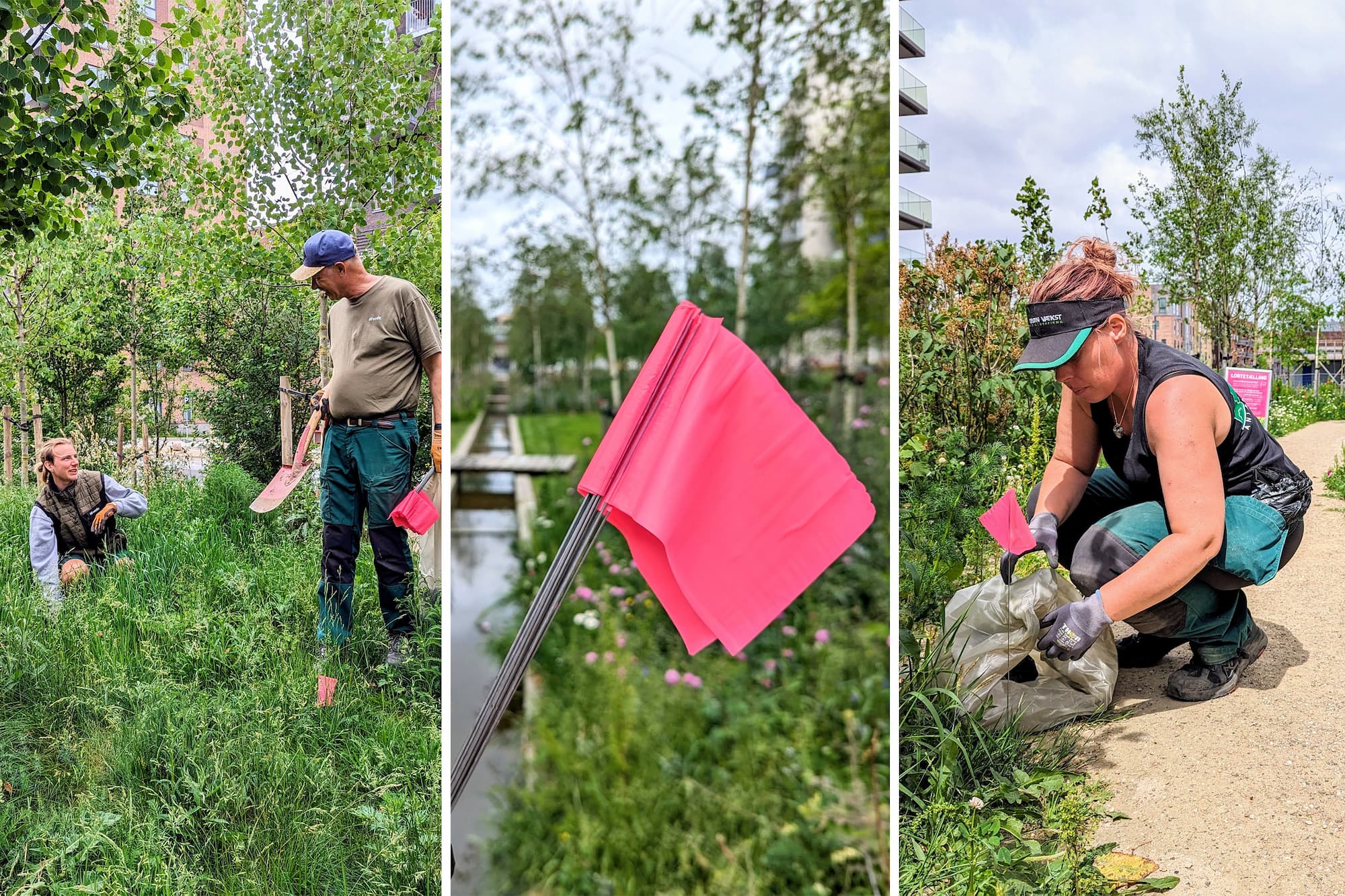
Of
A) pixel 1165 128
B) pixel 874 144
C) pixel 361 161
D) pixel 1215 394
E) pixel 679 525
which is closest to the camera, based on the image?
pixel 679 525

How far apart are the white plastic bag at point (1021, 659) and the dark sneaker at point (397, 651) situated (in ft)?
5.34

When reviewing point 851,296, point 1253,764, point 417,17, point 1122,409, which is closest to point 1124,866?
point 1253,764

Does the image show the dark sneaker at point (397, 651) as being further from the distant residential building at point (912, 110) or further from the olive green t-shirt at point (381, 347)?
the distant residential building at point (912, 110)

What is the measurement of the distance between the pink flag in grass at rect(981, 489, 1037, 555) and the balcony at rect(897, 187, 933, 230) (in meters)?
1.10

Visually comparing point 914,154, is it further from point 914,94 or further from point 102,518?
point 102,518

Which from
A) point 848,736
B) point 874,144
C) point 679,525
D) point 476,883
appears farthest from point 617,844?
point 874,144

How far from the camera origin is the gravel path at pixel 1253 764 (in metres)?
1.87

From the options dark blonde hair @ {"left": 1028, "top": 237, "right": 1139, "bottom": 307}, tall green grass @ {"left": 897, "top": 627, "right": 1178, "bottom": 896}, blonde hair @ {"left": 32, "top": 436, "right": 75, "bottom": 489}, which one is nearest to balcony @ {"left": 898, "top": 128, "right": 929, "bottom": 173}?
dark blonde hair @ {"left": 1028, "top": 237, "right": 1139, "bottom": 307}

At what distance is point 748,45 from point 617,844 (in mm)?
2002

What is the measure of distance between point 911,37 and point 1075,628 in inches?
73.5

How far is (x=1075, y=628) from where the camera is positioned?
7.00ft

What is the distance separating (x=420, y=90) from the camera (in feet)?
7.79

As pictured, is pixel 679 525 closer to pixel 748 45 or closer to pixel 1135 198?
Result: pixel 748 45

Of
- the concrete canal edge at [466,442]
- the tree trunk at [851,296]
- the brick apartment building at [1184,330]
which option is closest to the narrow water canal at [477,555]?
the concrete canal edge at [466,442]
